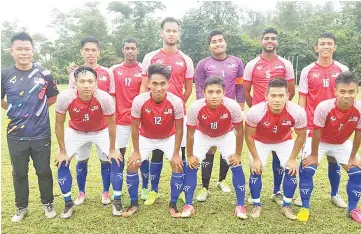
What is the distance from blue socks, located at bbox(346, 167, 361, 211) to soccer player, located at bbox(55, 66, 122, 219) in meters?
2.92

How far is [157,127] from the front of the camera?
489 cm

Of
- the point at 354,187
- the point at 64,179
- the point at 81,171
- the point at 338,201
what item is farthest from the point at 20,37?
the point at 338,201

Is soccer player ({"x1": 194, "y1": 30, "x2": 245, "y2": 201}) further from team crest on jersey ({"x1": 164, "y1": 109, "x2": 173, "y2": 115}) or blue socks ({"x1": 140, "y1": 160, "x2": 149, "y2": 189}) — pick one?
team crest on jersey ({"x1": 164, "y1": 109, "x2": 173, "y2": 115})

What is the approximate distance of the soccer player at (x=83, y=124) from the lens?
4.66m

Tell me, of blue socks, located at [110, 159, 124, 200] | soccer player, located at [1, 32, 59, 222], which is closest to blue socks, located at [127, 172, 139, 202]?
blue socks, located at [110, 159, 124, 200]

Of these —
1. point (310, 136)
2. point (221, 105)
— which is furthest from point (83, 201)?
point (310, 136)

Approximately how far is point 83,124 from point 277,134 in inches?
98.0

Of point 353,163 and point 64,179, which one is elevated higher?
point 353,163

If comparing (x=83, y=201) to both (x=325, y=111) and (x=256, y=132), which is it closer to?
(x=256, y=132)

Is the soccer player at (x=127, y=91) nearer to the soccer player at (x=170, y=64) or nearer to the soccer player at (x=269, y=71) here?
the soccer player at (x=170, y=64)

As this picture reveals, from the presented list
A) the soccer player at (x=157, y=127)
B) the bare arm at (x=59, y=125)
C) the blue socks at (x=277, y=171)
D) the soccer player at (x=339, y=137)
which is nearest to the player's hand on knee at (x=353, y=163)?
the soccer player at (x=339, y=137)

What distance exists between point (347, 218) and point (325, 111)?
1.38 m

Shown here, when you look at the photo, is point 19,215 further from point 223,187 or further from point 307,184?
point 307,184

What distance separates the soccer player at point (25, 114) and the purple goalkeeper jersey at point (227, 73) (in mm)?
2173
